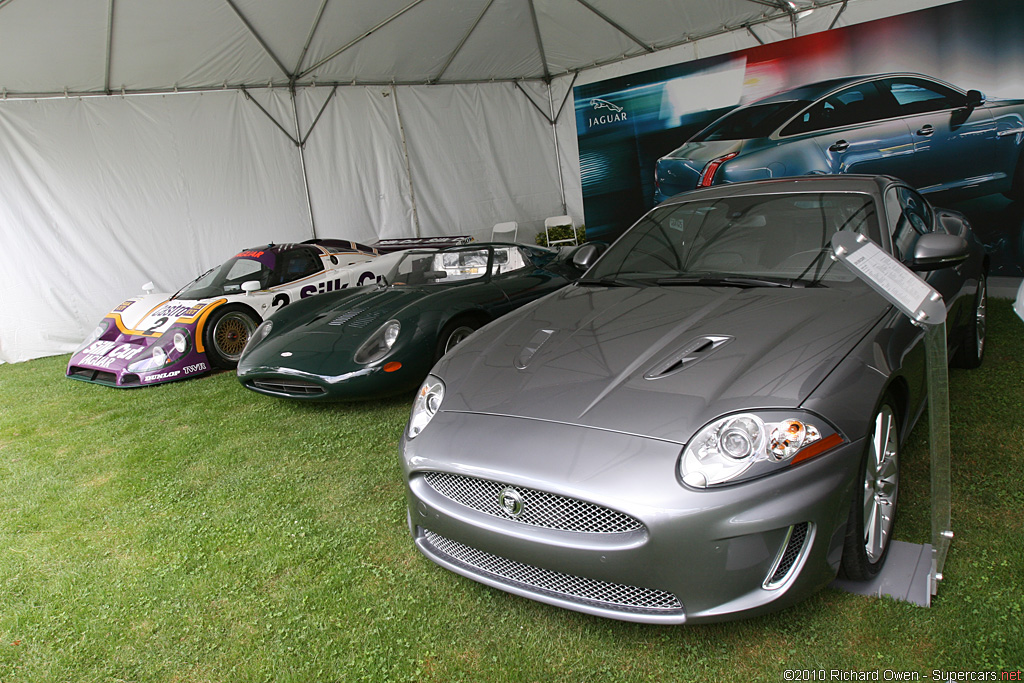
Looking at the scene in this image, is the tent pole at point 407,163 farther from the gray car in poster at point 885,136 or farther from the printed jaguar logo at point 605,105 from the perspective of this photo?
the gray car in poster at point 885,136

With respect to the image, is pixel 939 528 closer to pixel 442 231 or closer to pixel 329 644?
pixel 329 644

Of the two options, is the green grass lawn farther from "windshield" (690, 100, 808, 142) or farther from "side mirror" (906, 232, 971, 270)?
"windshield" (690, 100, 808, 142)

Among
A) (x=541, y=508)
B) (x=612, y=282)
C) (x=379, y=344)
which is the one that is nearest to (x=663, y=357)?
(x=541, y=508)

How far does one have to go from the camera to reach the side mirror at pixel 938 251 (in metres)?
2.64

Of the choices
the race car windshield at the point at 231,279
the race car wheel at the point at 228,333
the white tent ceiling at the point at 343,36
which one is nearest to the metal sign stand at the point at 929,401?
the race car wheel at the point at 228,333

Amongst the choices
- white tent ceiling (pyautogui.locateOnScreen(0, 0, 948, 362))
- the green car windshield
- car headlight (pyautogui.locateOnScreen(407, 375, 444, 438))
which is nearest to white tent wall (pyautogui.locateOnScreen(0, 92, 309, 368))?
white tent ceiling (pyautogui.locateOnScreen(0, 0, 948, 362))

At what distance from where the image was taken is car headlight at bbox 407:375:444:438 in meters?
2.50

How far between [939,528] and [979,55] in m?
6.25

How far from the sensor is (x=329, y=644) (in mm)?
2209

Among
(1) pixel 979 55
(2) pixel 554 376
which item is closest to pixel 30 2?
(2) pixel 554 376

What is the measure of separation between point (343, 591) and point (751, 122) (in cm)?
729

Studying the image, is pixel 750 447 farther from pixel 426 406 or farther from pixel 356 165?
pixel 356 165

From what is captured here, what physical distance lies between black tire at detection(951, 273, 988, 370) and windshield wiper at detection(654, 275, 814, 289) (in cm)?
177

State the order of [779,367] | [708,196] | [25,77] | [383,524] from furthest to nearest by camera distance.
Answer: [25,77] < [708,196] < [383,524] < [779,367]
